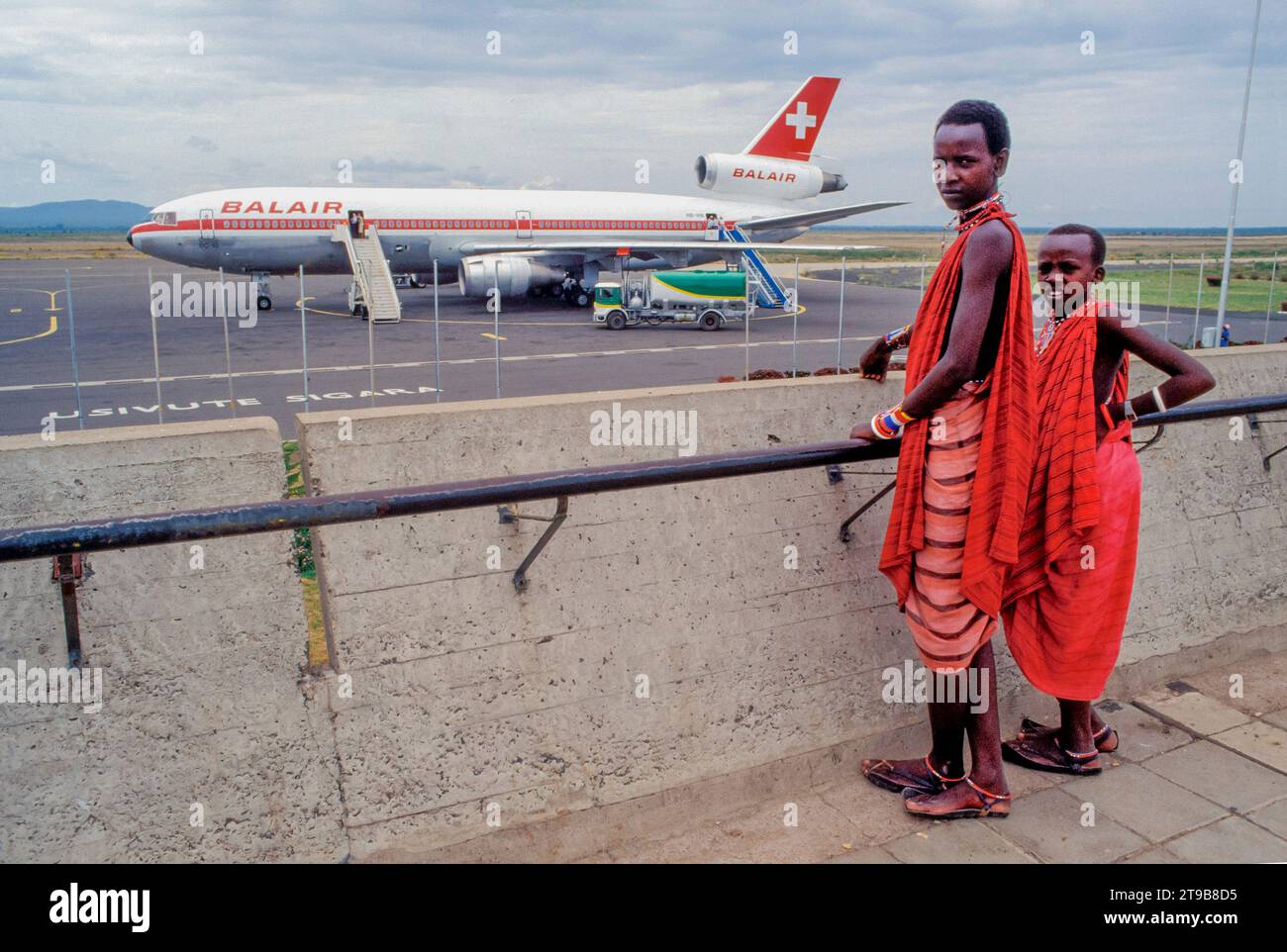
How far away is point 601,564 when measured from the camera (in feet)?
9.63

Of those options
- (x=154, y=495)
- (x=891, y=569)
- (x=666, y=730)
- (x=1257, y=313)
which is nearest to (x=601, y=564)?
(x=666, y=730)

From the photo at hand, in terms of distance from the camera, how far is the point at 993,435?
277 cm

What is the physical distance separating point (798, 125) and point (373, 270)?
19311 mm

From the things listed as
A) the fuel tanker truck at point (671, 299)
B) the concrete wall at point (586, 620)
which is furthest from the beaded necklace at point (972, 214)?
the fuel tanker truck at point (671, 299)

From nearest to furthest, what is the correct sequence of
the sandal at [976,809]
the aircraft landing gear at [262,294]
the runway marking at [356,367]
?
the sandal at [976,809], the runway marking at [356,367], the aircraft landing gear at [262,294]

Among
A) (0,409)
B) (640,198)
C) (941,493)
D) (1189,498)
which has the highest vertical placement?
(640,198)

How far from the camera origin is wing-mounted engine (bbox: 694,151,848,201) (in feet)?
122

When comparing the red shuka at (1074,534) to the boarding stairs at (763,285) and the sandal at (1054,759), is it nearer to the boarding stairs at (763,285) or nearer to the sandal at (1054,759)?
the sandal at (1054,759)

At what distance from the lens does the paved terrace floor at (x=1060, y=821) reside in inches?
111

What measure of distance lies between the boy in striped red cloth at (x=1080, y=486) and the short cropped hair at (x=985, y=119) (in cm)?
50

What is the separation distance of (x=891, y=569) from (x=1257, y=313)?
1520 inches

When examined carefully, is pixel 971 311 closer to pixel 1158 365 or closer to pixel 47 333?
pixel 1158 365

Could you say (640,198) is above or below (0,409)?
above
